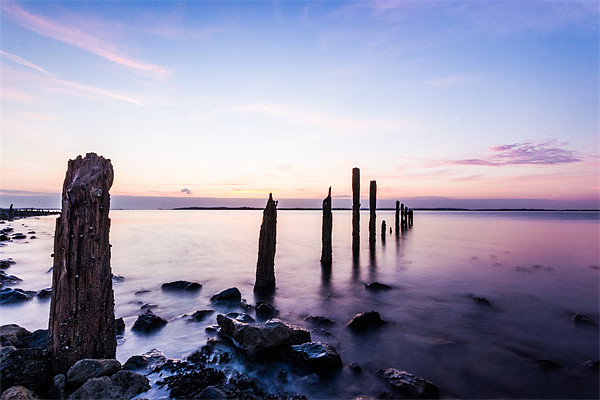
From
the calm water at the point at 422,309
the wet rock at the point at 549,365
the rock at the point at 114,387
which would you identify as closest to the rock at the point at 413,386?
the calm water at the point at 422,309

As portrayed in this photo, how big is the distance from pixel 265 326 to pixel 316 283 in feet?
23.0

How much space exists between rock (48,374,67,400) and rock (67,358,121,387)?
0.08 m

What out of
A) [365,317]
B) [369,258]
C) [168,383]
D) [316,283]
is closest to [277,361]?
[168,383]

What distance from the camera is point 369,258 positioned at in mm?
19172

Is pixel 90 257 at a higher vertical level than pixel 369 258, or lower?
higher

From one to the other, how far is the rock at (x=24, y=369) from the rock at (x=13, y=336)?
109 cm

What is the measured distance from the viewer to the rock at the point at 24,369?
13.9 feet

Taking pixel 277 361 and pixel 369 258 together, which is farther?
pixel 369 258

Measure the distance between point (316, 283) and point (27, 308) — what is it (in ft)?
30.3

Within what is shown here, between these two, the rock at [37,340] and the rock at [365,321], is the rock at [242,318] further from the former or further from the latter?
the rock at [37,340]

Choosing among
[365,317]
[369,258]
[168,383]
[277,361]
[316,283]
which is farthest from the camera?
[369,258]

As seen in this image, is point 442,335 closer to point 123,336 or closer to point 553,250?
point 123,336

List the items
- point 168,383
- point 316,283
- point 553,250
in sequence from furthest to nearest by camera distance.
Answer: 1. point 553,250
2. point 316,283
3. point 168,383

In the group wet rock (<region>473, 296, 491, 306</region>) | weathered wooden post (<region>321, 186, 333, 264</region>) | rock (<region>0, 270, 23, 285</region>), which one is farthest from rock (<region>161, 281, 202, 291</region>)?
wet rock (<region>473, 296, 491, 306</region>)
